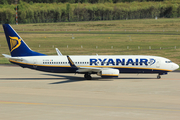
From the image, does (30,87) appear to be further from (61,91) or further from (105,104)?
(105,104)

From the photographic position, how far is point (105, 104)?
3225cm

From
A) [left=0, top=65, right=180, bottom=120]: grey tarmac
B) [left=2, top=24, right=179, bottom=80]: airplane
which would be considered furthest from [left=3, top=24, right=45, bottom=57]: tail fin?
[left=0, top=65, right=180, bottom=120]: grey tarmac

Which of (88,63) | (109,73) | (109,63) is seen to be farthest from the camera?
(88,63)

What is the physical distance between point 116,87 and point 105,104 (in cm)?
1152

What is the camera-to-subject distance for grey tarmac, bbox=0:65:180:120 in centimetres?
2753

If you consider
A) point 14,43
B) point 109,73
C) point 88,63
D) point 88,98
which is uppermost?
point 14,43

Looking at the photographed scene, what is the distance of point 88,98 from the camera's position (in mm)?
35625

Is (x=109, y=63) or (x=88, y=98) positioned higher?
(x=109, y=63)

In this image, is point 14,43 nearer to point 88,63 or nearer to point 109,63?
point 88,63

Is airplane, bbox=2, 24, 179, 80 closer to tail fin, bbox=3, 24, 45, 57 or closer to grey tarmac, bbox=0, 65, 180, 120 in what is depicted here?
tail fin, bbox=3, 24, 45, 57

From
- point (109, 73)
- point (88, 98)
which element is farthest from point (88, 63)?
point (88, 98)

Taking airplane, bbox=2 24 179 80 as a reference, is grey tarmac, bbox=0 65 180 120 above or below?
below

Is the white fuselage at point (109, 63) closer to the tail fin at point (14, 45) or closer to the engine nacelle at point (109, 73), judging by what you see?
the tail fin at point (14, 45)

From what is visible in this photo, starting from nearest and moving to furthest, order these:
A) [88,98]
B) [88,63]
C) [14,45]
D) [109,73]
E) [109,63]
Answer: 1. [88,98]
2. [109,73]
3. [109,63]
4. [88,63]
5. [14,45]
